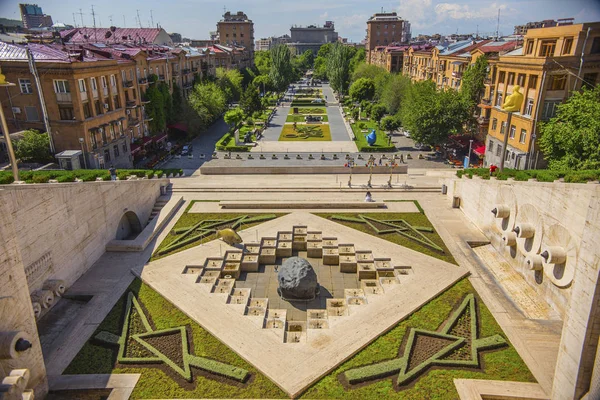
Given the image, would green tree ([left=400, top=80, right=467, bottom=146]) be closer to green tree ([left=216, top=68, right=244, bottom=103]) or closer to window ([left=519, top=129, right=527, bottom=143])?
window ([left=519, top=129, right=527, bottom=143])

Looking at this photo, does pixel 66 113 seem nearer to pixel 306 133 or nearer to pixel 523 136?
pixel 306 133

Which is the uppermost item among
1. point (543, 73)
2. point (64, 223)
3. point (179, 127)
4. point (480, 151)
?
point (543, 73)

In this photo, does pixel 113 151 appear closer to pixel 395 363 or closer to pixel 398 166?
pixel 398 166

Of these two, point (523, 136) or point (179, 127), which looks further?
point (179, 127)

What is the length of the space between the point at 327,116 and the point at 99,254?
199ft

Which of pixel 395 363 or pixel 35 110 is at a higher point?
pixel 35 110

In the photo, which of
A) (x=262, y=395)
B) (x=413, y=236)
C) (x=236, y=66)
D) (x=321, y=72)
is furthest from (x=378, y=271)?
(x=321, y=72)

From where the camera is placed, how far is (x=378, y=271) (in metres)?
23.6

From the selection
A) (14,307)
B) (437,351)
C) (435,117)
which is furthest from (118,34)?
(437,351)

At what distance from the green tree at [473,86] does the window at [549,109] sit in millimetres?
14596

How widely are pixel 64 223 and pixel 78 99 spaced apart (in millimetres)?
21129

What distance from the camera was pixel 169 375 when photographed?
53.0 feet

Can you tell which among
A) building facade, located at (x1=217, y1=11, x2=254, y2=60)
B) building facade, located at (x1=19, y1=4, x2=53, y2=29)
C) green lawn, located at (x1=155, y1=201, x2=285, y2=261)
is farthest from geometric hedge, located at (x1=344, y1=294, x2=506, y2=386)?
building facade, located at (x1=217, y1=11, x2=254, y2=60)

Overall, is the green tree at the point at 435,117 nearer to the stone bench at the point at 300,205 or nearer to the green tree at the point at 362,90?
the stone bench at the point at 300,205
